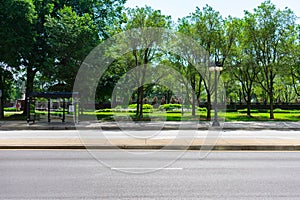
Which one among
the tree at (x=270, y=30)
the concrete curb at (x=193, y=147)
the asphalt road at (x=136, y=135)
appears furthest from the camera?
the tree at (x=270, y=30)

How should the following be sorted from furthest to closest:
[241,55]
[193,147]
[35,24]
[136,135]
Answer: [241,55]
[35,24]
[136,135]
[193,147]

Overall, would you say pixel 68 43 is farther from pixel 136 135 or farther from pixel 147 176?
pixel 147 176

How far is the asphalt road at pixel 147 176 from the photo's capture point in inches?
221

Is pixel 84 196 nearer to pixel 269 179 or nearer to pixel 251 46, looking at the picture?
pixel 269 179

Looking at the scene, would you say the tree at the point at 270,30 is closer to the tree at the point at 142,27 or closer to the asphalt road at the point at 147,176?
the tree at the point at 142,27

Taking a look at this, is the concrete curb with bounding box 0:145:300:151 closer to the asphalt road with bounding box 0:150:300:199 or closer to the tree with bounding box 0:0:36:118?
the asphalt road with bounding box 0:150:300:199

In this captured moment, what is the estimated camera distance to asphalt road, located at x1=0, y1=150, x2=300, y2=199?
18.4 ft

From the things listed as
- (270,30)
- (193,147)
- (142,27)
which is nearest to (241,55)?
(270,30)

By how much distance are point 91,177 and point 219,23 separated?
88.4 feet

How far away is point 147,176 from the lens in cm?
694

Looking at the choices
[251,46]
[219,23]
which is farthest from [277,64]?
[219,23]

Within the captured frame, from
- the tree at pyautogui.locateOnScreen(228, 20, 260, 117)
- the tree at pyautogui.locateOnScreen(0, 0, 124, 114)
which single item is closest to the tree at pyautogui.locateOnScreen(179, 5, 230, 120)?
the tree at pyautogui.locateOnScreen(228, 20, 260, 117)

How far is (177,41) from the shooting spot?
1177 inches

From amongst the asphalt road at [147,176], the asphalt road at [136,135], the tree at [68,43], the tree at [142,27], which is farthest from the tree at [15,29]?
the asphalt road at [147,176]
